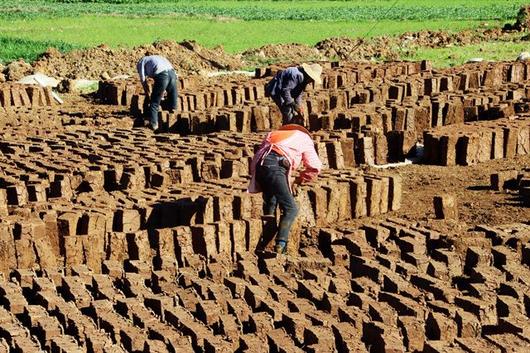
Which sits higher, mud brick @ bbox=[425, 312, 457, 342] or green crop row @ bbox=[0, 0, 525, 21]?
green crop row @ bbox=[0, 0, 525, 21]

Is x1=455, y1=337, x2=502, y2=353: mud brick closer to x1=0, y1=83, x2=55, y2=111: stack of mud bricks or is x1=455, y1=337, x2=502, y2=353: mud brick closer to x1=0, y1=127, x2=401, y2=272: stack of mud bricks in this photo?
x1=0, y1=127, x2=401, y2=272: stack of mud bricks

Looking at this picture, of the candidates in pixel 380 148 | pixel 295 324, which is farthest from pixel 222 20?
pixel 295 324

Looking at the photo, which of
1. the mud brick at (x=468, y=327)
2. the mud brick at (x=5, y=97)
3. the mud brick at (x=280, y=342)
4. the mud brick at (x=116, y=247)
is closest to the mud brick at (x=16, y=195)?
the mud brick at (x=116, y=247)

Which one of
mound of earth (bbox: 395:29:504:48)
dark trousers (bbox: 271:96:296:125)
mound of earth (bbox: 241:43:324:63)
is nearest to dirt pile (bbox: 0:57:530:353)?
dark trousers (bbox: 271:96:296:125)

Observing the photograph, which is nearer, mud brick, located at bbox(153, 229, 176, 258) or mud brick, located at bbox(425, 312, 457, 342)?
mud brick, located at bbox(425, 312, 457, 342)

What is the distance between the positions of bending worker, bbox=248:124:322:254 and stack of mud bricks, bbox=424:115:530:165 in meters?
3.69

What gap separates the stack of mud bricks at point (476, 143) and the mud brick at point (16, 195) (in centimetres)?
472

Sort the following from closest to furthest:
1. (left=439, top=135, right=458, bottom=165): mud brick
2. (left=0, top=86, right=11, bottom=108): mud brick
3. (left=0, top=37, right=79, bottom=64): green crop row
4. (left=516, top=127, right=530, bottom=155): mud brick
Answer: (left=439, top=135, right=458, bottom=165): mud brick
(left=516, top=127, right=530, bottom=155): mud brick
(left=0, top=86, right=11, bottom=108): mud brick
(left=0, top=37, right=79, bottom=64): green crop row

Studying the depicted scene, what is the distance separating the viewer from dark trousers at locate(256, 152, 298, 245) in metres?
9.81

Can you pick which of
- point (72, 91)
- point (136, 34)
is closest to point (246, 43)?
point (136, 34)

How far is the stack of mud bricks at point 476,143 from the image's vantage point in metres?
13.4

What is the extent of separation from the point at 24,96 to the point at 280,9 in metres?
32.2

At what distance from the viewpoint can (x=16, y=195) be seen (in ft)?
37.6

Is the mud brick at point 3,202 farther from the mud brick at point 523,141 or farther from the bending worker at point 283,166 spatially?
the mud brick at point 523,141
